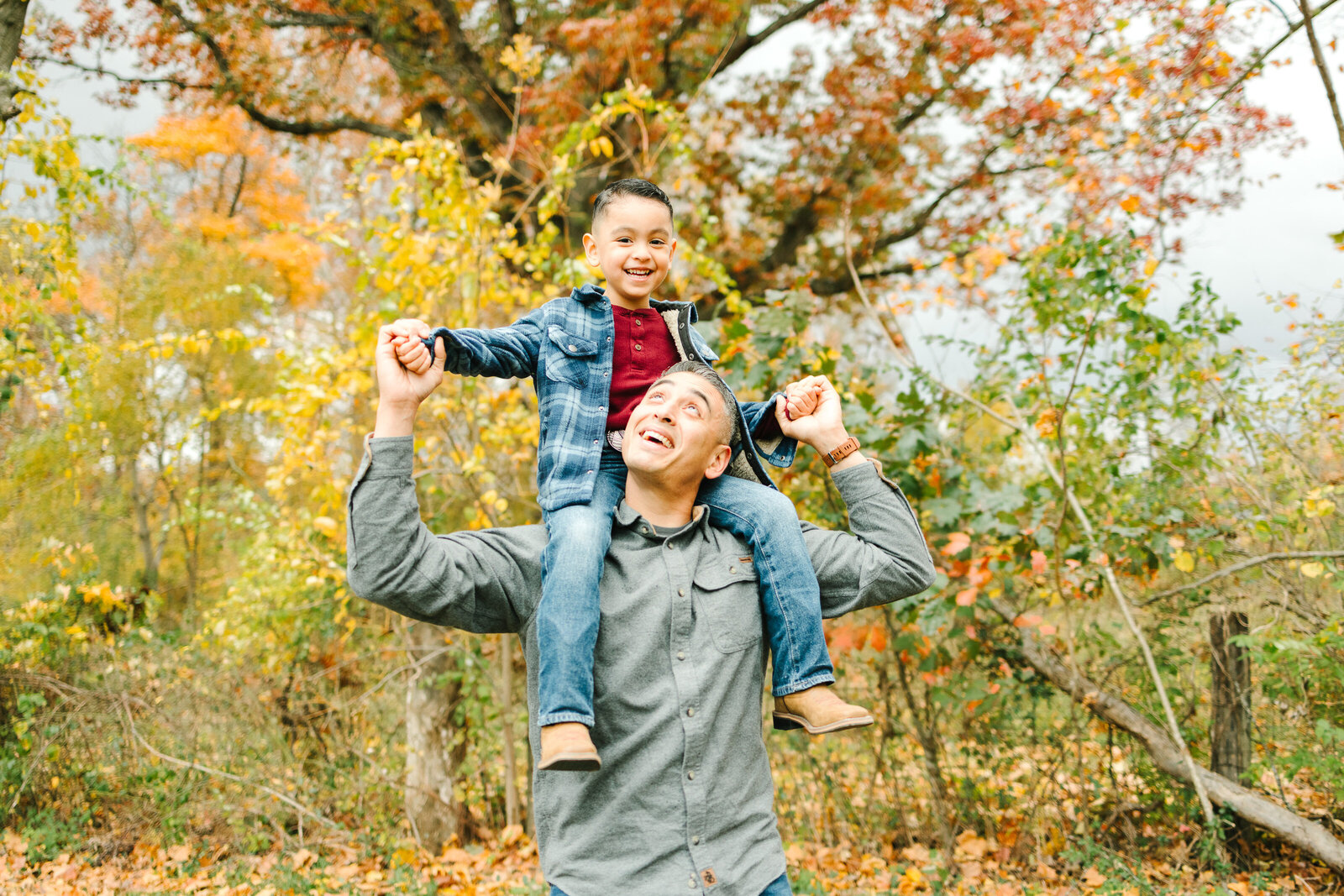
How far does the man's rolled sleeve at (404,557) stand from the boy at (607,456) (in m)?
0.15

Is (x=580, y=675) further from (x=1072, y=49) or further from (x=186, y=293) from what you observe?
(x=186, y=293)

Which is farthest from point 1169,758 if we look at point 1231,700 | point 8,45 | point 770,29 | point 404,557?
point 770,29

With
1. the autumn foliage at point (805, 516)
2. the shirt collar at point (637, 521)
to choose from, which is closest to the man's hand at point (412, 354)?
the shirt collar at point (637, 521)

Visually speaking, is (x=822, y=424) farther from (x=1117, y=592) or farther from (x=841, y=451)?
(x=1117, y=592)

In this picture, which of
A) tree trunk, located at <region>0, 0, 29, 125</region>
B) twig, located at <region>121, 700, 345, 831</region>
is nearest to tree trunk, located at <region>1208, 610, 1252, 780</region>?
twig, located at <region>121, 700, 345, 831</region>

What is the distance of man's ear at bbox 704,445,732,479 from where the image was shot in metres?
1.97

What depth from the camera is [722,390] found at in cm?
195

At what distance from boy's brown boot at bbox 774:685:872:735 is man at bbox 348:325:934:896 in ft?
0.23

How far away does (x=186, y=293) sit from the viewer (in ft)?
39.2

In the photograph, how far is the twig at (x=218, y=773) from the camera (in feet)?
16.4

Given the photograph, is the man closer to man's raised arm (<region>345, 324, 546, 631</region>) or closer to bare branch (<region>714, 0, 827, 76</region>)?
man's raised arm (<region>345, 324, 546, 631</region>)

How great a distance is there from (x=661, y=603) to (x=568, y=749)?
0.39m

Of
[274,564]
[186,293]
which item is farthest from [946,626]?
[186,293]

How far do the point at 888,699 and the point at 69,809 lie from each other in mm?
5481
